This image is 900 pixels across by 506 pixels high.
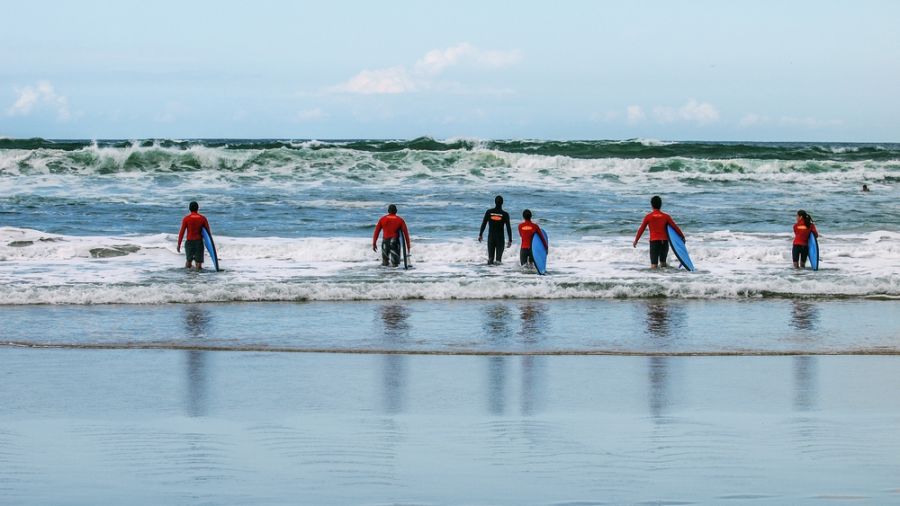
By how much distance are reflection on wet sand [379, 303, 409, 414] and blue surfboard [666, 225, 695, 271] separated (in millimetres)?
6059

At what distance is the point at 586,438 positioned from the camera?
7.08 m

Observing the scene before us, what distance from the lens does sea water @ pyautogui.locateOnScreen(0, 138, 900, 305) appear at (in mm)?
15820

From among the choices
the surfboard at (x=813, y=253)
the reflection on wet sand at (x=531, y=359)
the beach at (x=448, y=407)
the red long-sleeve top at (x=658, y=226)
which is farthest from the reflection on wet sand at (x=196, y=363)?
the surfboard at (x=813, y=253)

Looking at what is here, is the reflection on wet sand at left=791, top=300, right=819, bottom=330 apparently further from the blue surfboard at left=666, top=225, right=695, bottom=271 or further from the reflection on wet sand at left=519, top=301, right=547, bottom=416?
the blue surfboard at left=666, top=225, right=695, bottom=271

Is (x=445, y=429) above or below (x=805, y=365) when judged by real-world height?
above

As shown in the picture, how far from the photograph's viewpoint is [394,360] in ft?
34.4

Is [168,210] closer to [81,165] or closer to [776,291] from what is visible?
[81,165]

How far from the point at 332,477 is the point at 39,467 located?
5.69 feet

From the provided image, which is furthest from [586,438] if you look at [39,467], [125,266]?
[125,266]

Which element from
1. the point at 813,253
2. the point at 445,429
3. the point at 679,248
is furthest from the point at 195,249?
the point at 445,429

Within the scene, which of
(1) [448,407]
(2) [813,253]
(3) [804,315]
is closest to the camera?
(1) [448,407]

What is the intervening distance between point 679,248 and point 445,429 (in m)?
12.0

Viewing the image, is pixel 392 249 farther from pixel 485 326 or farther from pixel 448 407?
pixel 448 407

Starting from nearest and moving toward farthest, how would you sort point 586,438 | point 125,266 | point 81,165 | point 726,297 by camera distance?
1. point 586,438
2. point 726,297
3. point 125,266
4. point 81,165
